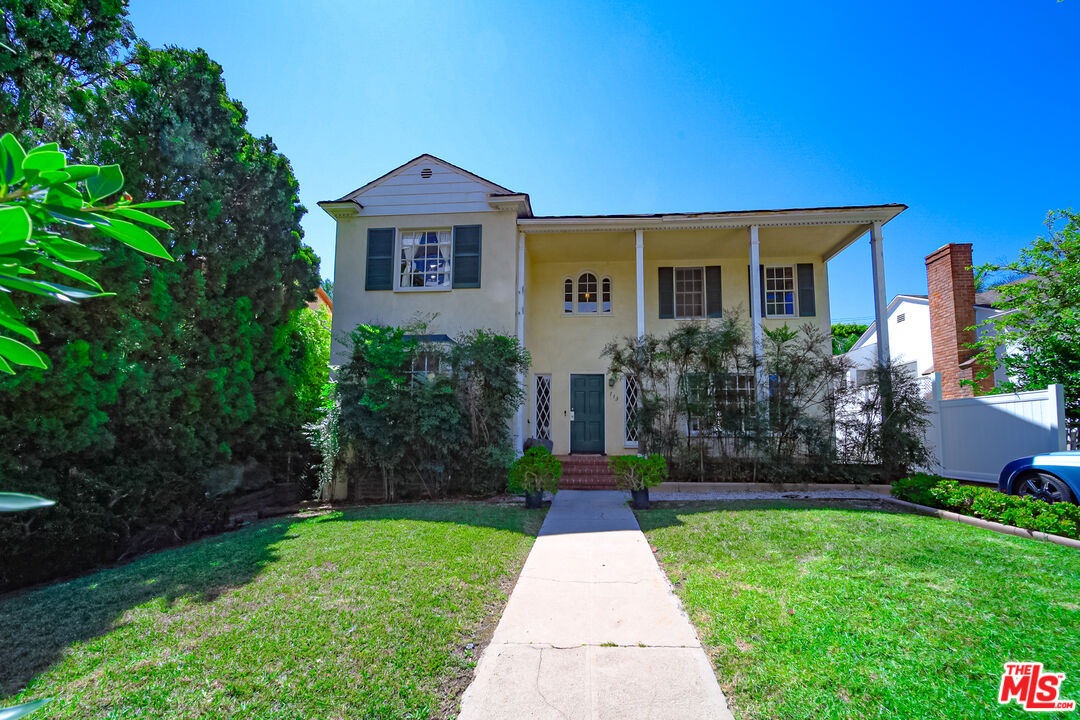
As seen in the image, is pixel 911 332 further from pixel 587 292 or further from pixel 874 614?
pixel 874 614

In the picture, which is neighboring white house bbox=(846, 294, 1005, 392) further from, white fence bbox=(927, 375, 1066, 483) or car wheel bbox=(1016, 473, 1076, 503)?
car wheel bbox=(1016, 473, 1076, 503)

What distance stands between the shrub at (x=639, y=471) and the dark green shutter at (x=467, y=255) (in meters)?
5.45

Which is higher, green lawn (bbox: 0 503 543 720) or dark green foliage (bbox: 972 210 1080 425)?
dark green foliage (bbox: 972 210 1080 425)

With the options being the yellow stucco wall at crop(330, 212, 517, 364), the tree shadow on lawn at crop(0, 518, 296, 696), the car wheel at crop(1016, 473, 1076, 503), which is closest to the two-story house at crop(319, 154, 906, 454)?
the yellow stucco wall at crop(330, 212, 517, 364)

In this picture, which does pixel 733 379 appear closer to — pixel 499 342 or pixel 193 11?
pixel 499 342

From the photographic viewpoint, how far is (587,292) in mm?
14180

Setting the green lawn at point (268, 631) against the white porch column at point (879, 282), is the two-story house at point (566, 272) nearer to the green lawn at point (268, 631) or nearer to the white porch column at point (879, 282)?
the white porch column at point (879, 282)

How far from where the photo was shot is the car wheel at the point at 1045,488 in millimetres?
6492

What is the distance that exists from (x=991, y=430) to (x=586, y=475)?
24.1ft

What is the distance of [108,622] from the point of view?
12.4ft

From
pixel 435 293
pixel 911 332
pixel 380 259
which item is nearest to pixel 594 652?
pixel 435 293

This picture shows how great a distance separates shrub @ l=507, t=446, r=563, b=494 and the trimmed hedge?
5.40 metres

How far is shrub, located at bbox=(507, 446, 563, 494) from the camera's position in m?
8.55

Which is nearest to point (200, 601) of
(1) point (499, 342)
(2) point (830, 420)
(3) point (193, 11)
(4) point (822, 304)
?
(3) point (193, 11)
